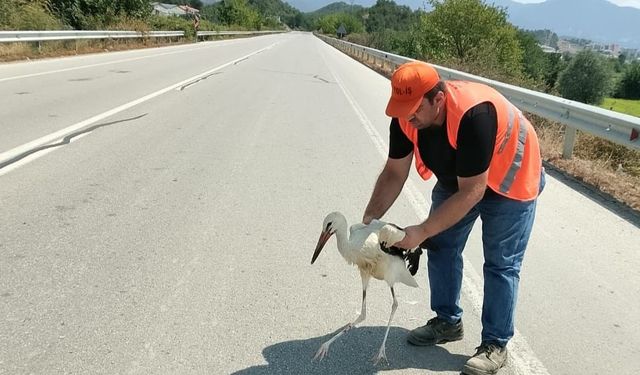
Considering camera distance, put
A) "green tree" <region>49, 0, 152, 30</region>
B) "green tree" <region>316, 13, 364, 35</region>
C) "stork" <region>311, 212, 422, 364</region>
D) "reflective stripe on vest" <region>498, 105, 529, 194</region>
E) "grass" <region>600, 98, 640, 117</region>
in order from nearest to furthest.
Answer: "reflective stripe on vest" <region>498, 105, 529, 194</region>
"stork" <region>311, 212, 422, 364</region>
"grass" <region>600, 98, 640, 117</region>
"green tree" <region>49, 0, 152, 30</region>
"green tree" <region>316, 13, 364, 35</region>

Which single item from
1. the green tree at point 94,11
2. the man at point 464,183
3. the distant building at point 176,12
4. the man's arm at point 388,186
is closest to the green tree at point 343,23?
the distant building at point 176,12

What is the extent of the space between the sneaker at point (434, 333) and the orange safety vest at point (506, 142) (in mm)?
944

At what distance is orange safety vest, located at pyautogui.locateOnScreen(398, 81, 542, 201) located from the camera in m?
2.68

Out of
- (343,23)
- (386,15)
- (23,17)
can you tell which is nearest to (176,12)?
(343,23)

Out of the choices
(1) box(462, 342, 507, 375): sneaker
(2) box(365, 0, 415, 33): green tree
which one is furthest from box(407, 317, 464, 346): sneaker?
(2) box(365, 0, 415, 33): green tree

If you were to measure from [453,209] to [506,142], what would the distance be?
421 millimetres

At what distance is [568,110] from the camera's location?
7.79 metres

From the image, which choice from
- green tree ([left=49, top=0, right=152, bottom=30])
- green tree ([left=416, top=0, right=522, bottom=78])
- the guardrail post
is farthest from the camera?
green tree ([left=416, top=0, right=522, bottom=78])

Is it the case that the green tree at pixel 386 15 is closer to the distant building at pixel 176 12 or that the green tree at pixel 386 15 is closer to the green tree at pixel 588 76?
the distant building at pixel 176 12

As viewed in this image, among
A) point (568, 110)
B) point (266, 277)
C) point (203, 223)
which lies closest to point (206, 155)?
point (203, 223)

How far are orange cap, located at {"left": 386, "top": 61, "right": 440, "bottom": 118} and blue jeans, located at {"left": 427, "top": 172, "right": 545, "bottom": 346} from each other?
0.73 meters

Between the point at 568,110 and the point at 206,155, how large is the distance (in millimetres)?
4986

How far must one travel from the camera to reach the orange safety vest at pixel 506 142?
8.78ft

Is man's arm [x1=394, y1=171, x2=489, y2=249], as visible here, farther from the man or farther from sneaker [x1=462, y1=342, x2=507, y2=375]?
sneaker [x1=462, y1=342, x2=507, y2=375]
